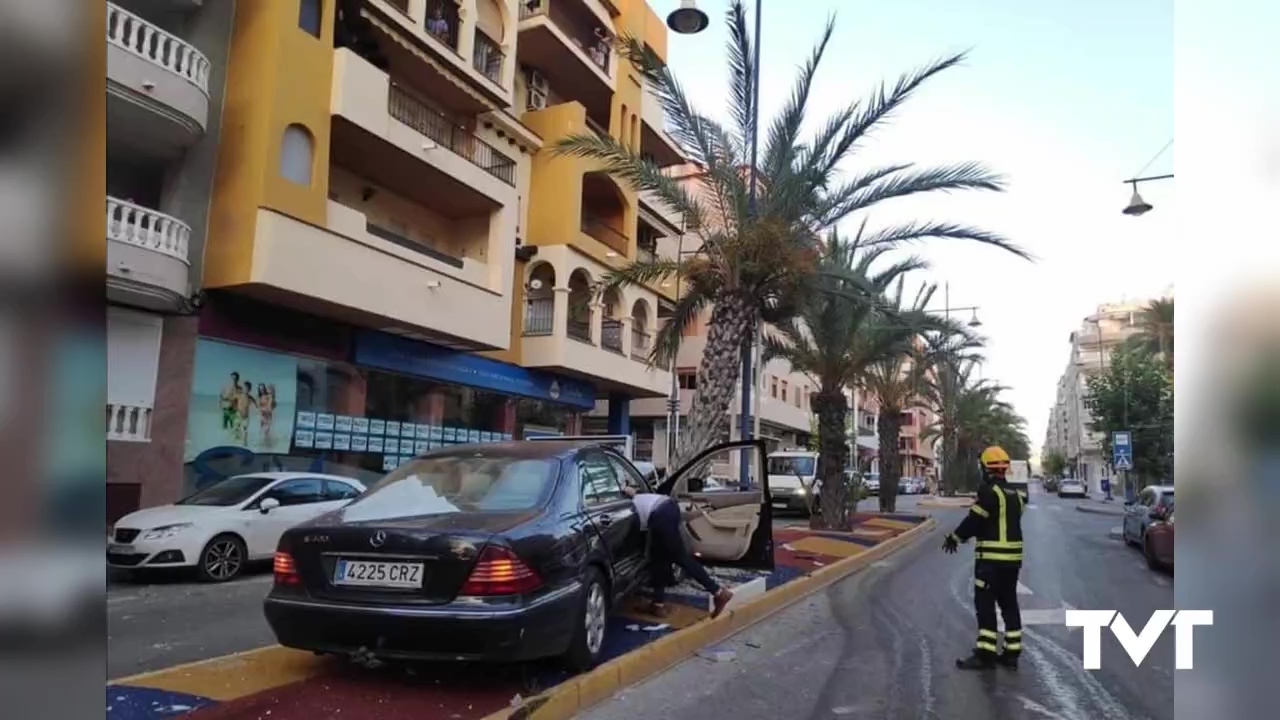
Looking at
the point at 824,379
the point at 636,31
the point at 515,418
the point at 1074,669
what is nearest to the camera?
the point at 1074,669

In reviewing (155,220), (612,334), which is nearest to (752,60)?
(155,220)

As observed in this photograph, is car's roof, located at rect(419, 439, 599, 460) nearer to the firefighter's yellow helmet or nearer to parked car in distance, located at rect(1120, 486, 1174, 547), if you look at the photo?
the firefighter's yellow helmet

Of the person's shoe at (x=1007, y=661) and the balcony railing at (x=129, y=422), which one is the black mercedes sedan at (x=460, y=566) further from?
the balcony railing at (x=129, y=422)

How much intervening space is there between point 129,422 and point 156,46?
18.9 ft

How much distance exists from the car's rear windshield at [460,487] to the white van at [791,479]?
1861 cm

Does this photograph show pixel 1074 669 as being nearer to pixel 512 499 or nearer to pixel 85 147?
pixel 512 499

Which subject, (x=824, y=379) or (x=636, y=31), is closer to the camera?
(x=824, y=379)

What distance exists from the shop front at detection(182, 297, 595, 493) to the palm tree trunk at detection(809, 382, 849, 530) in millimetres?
8033

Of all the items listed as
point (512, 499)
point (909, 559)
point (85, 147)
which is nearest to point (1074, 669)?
point (512, 499)

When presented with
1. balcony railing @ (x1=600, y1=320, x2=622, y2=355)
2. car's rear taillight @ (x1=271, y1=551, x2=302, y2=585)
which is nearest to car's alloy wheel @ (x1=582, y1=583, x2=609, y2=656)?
car's rear taillight @ (x1=271, y1=551, x2=302, y2=585)

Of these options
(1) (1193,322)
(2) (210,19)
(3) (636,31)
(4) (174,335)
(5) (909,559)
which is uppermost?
(3) (636,31)

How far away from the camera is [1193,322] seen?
7.02 ft

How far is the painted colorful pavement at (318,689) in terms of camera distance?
4.49m

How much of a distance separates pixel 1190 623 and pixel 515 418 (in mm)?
21225
